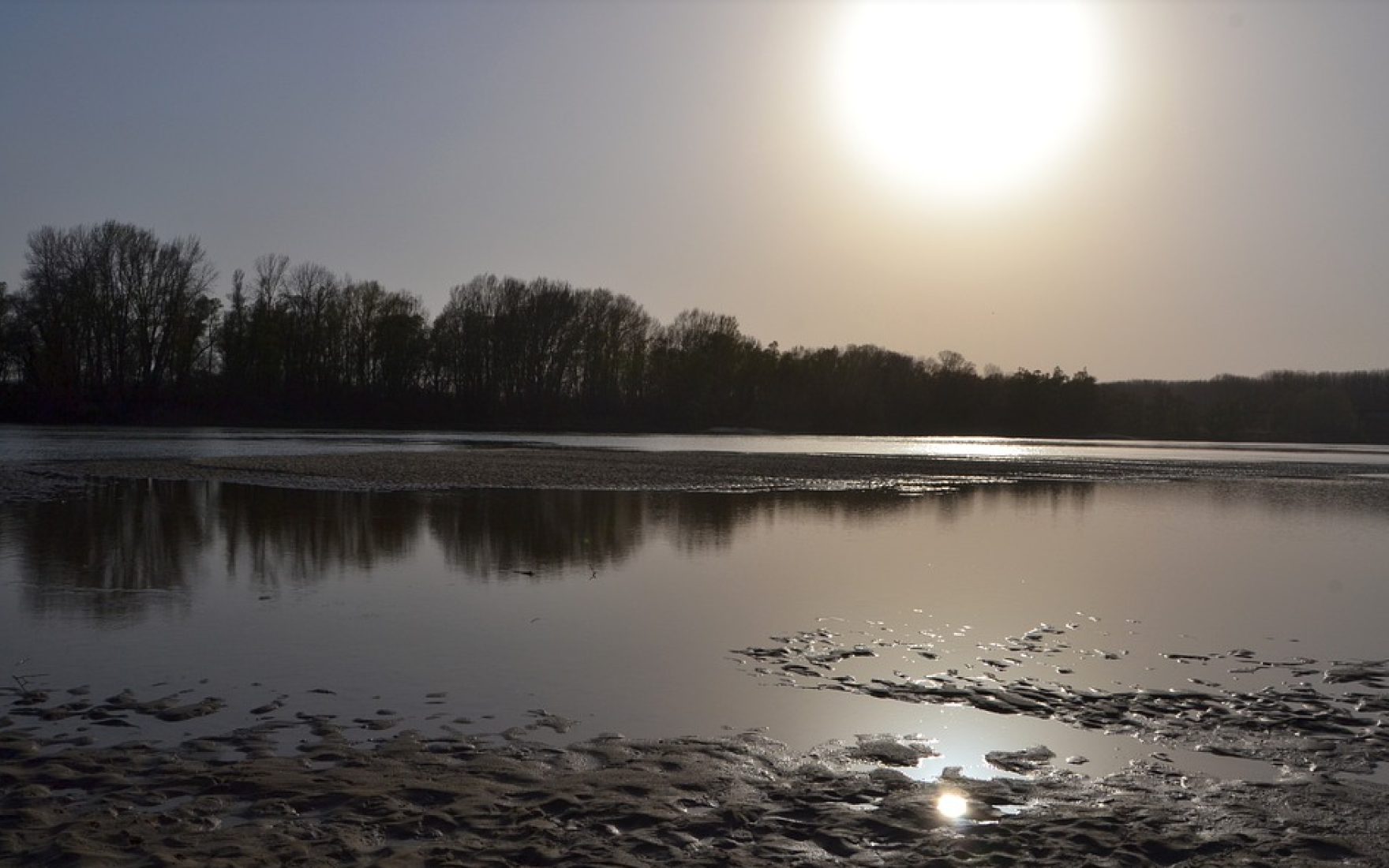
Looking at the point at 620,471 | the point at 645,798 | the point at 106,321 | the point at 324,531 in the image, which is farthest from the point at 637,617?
the point at 106,321

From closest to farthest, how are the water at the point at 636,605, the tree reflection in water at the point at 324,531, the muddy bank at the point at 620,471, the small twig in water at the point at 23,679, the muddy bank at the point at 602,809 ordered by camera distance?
the muddy bank at the point at 602,809, the small twig in water at the point at 23,679, the water at the point at 636,605, the tree reflection in water at the point at 324,531, the muddy bank at the point at 620,471

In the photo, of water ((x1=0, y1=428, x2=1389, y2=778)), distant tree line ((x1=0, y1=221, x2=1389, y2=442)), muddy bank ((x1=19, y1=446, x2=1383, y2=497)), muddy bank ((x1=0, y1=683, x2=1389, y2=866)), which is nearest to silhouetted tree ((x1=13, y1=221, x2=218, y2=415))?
distant tree line ((x1=0, y1=221, x2=1389, y2=442))

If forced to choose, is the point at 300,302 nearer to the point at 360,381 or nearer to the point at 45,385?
the point at 360,381

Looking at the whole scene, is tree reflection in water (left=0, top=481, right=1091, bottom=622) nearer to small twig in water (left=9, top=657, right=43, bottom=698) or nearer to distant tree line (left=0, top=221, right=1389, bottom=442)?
small twig in water (left=9, top=657, right=43, bottom=698)

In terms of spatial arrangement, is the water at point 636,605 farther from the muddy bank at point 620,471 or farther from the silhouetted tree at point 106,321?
the silhouetted tree at point 106,321

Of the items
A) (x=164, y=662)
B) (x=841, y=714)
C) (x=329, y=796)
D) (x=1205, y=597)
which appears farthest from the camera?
(x=1205, y=597)

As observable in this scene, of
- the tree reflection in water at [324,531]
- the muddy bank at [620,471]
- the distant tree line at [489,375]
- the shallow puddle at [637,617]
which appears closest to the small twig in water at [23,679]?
the shallow puddle at [637,617]

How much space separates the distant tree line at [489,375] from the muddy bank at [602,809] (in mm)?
88411

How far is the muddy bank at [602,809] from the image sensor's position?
5840mm

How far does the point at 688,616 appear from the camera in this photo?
1310 cm

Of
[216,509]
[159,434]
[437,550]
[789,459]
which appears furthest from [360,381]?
[437,550]

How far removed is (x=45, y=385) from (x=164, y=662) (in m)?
86.9

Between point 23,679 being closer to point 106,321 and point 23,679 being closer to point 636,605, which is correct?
point 636,605

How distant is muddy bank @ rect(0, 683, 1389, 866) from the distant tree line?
290ft
